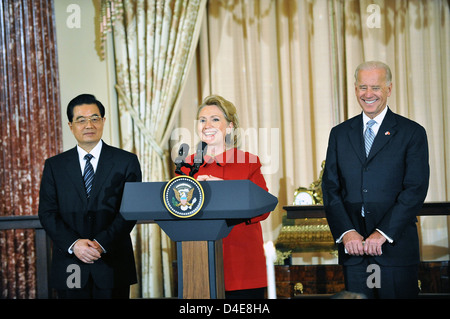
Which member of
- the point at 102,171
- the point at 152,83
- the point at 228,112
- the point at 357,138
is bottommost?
the point at 102,171

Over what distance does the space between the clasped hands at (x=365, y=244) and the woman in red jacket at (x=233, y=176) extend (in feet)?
1.20

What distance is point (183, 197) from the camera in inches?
70.0

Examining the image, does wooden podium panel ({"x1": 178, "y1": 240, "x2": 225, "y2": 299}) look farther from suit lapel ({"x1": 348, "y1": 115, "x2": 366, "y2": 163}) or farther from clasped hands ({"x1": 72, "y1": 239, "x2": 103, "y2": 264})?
suit lapel ({"x1": 348, "y1": 115, "x2": 366, "y2": 163})

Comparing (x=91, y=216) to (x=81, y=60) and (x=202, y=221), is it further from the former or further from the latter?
(x=81, y=60)

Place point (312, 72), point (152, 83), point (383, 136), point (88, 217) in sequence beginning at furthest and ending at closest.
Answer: point (152, 83) → point (312, 72) → point (88, 217) → point (383, 136)

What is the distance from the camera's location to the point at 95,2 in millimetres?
4559

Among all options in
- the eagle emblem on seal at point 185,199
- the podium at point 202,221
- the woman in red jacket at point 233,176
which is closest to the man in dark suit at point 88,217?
the woman in red jacket at point 233,176

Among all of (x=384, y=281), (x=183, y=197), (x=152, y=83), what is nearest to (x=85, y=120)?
(x=183, y=197)

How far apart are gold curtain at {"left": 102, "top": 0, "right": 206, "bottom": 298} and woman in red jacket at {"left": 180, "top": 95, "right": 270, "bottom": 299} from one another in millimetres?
1958

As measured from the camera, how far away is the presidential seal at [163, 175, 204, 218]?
1.77 metres

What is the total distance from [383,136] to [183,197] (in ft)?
3.58

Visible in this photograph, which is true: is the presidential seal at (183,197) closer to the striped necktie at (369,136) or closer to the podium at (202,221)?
the podium at (202,221)

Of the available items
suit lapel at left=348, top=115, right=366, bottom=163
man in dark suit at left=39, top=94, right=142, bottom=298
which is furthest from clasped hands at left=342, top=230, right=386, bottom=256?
man in dark suit at left=39, top=94, right=142, bottom=298
